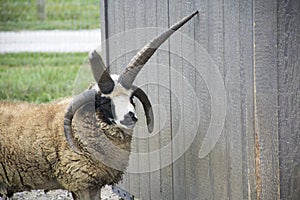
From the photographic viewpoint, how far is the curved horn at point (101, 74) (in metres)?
Answer: 5.48

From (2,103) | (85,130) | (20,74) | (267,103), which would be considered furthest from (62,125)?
(20,74)

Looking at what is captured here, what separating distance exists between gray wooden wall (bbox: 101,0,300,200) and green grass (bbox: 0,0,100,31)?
34.2 feet

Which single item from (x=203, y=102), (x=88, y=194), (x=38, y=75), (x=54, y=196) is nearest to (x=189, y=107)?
(x=203, y=102)

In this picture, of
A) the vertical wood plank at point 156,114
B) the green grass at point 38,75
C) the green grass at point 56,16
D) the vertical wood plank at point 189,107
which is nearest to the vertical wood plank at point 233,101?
the vertical wood plank at point 189,107

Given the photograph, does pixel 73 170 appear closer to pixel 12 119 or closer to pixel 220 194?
pixel 12 119

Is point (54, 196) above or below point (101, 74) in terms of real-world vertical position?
below

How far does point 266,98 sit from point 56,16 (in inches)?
552

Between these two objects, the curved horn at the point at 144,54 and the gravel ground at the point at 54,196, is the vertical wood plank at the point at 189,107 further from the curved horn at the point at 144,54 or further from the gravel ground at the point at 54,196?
the gravel ground at the point at 54,196

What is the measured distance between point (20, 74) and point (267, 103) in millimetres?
8853

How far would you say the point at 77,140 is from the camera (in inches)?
229

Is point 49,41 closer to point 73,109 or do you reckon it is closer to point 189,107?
point 73,109

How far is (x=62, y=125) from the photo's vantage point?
233 inches

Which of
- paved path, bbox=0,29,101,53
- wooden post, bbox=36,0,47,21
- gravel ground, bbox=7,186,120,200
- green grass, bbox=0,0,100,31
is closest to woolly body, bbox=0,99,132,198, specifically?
gravel ground, bbox=7,186,120,200

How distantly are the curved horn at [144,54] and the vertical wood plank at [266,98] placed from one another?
2.92 ft
